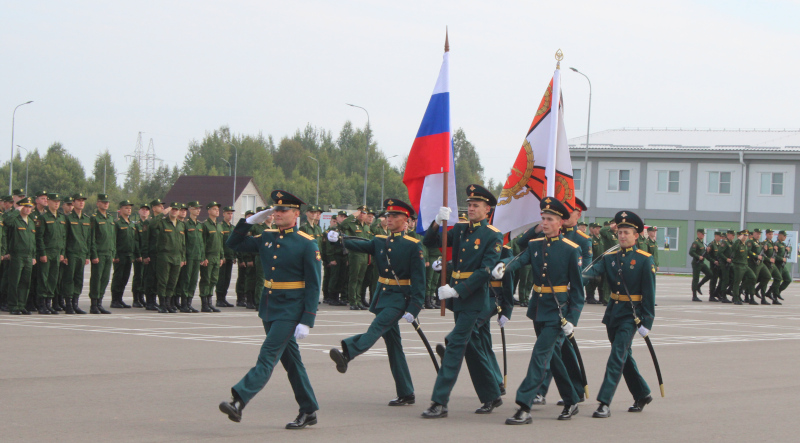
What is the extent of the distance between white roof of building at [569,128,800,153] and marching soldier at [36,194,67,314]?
44.9 metres

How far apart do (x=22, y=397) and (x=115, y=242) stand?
34.1 ft

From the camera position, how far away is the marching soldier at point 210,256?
1894 cm

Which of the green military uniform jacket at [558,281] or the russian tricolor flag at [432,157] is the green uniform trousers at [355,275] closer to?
the russian tricolor flag at [432,157]

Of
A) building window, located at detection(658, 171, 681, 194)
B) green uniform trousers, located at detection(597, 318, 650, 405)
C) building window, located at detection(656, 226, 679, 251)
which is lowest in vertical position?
green uniform trousers, located at detection(597, 318, 650, 405)

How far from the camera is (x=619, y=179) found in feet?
192

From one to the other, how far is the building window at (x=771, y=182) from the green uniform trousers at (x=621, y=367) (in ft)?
164

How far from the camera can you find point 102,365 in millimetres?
10625

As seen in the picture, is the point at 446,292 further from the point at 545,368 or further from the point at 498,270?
the point at 545,368

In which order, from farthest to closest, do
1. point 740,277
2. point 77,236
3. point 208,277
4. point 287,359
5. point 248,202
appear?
point 248,202 < point 740,277 < point 208,277 < point 77,236 < point 287,359

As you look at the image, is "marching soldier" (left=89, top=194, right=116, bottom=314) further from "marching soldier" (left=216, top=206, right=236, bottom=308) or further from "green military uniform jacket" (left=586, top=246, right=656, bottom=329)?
"green military uniform jacket" (left=586, top=246, right=656, bottom=329)

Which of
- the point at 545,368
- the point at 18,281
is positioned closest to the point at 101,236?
the point at 18,281

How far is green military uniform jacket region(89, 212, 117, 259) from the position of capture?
17.6m

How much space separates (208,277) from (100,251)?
87.4 inches

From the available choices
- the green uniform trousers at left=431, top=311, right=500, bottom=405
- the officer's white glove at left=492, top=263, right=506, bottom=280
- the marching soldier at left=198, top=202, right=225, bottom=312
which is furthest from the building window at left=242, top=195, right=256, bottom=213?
the officer's white glove at left=492, top=263, right=506, bottom=280
